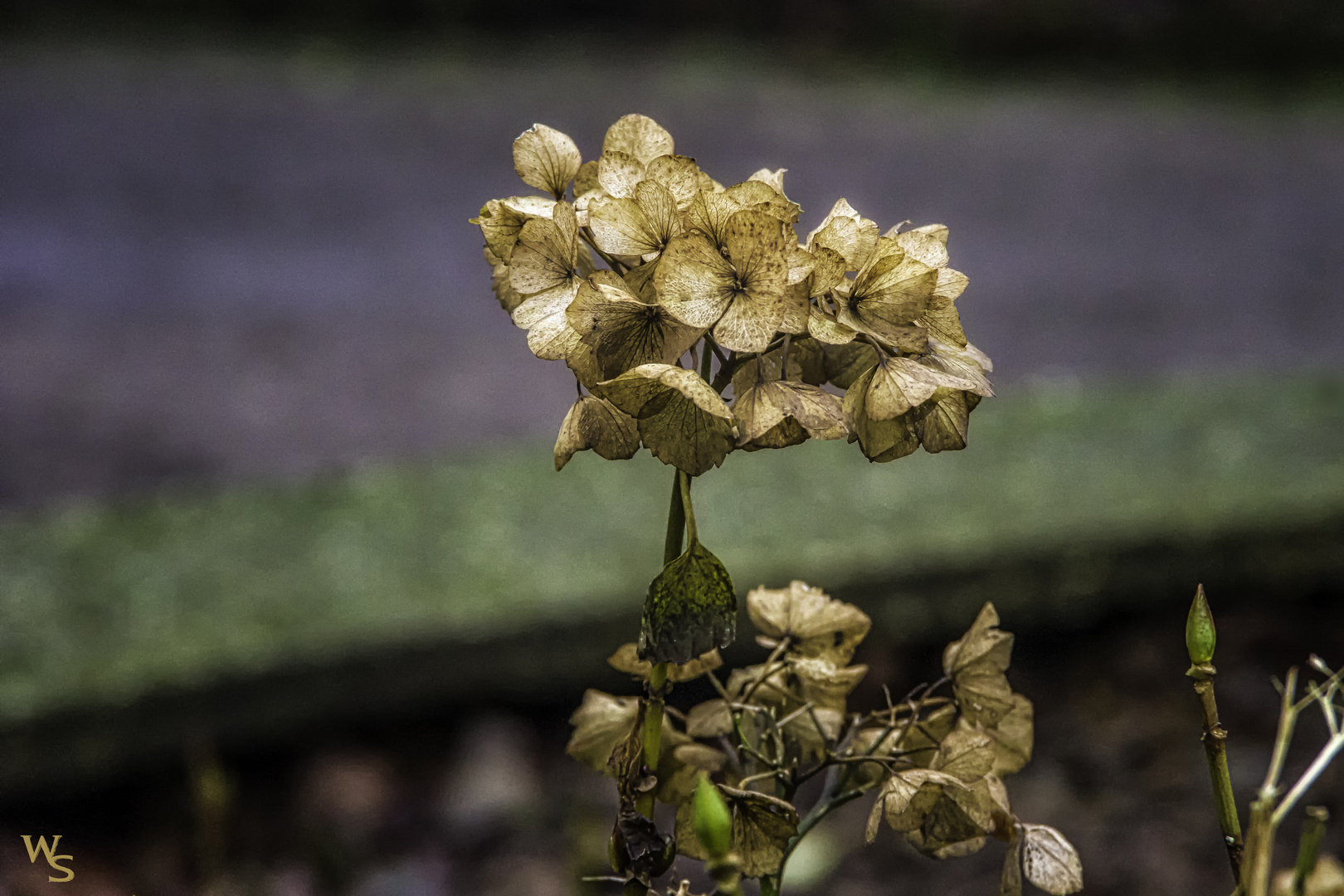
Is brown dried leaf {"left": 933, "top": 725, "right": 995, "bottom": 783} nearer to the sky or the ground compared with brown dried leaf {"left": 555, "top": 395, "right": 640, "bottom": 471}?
nearer to the ground

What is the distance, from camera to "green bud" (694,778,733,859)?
27 cm

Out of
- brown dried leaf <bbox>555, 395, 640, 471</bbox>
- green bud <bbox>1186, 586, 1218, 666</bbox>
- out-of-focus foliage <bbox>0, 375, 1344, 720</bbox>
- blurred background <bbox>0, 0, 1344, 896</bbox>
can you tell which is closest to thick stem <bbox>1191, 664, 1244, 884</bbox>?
green bud <bbox>1186, 586, 1218, 666</bbox>

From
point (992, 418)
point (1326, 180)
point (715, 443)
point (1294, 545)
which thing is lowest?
point (1294, 545)

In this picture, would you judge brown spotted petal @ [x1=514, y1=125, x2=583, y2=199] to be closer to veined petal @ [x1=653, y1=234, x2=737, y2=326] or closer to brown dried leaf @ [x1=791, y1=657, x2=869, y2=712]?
veined petal @ [x1=653, y1=234, x2=737, y2=326]

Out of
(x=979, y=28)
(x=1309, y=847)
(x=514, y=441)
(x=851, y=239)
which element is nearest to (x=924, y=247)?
(x=851, y=239)

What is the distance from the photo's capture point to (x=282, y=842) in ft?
4.36

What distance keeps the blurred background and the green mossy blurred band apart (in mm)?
404

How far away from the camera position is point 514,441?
2.30m

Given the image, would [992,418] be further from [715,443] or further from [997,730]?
[715,443]

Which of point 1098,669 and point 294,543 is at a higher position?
point 294,543

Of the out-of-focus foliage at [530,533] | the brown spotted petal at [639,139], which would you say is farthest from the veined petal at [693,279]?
the out-of-focus foliage at [530,533]

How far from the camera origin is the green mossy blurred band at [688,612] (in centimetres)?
39

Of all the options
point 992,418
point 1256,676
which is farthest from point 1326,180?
point 1256,676

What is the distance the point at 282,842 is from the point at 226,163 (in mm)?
2948
